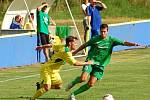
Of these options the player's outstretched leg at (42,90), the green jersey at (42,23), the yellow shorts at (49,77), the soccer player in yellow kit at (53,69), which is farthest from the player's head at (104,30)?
the green jersey at (42,23)

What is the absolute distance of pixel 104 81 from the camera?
17.2 m

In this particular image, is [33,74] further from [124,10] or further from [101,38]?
[124,10]

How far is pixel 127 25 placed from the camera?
27438mm

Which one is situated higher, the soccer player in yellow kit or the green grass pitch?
the soccer player in yellow kit

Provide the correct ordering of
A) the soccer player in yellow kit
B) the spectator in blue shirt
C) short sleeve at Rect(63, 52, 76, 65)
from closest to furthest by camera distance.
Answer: short sleeve at Rect(63, 52, 76, 65)
the soccer player in yellow kit
the spectator in blue shirt

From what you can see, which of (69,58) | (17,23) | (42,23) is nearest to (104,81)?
(69,58)

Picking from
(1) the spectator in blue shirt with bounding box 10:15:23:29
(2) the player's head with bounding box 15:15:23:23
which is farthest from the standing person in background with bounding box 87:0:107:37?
(1) the spectator in blue shirt with bounding box 10:15:23:29

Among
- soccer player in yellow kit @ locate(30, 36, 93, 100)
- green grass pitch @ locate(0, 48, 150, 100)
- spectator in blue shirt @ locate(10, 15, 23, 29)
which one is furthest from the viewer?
spectator in blue shirt @ locate(10, 15, 23, 29)

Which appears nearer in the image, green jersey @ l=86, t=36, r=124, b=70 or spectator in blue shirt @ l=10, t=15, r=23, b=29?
green jersey @ l=86, t=36, r=124, b=70

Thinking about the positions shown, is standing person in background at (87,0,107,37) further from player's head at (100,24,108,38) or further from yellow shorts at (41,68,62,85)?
yellow shorts at (41,68,62,85)

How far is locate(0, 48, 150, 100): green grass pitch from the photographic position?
47.6ft

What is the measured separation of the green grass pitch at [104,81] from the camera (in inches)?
571

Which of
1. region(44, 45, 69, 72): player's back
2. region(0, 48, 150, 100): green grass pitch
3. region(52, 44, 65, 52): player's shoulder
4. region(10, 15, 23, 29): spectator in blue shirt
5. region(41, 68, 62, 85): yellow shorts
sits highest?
region(52, 44, 65, 52): player's shoulder

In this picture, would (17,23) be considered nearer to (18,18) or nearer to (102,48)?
(18,18)
